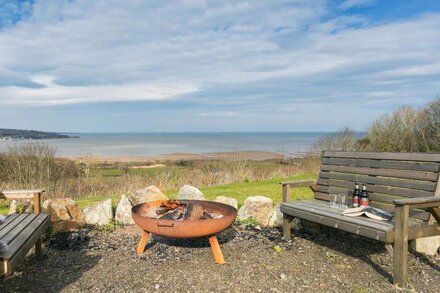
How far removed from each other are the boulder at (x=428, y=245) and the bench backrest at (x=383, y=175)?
1.84ft

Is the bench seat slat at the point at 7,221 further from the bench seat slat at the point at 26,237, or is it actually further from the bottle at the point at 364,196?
the bottle at the point at 364,196

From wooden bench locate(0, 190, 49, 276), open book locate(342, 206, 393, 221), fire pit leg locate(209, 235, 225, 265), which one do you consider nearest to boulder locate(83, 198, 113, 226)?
wooden bench locate(0, 190, 49, 276)

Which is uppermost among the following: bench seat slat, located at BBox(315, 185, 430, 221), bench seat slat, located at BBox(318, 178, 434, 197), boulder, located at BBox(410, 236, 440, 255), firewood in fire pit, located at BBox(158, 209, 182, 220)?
bench seat slat, located at BBox(318, 178, 434, 197)

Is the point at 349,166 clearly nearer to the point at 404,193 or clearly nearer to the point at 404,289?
the point at 404,193

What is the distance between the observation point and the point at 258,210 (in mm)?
5641

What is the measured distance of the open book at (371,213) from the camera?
12.9 ft

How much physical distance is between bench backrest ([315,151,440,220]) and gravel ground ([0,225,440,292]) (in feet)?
2.03

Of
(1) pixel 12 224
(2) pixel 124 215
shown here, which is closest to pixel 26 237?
(1) pixel 12 224

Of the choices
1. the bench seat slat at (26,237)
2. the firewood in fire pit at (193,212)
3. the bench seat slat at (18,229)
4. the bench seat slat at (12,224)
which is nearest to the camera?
the bench seat slat at (26,237)

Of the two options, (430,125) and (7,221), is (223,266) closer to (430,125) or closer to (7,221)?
(7,221)

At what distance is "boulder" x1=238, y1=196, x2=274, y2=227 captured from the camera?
5609 mm

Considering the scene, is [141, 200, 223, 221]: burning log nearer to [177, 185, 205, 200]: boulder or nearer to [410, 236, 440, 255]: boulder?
[177, 185, 205, 200]: boulder

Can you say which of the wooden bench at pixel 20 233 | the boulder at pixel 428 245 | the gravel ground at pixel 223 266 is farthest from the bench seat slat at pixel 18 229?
the boulder at pixel 428 245

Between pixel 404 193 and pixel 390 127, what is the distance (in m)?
15.1
